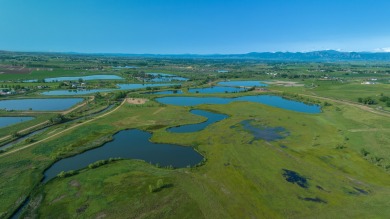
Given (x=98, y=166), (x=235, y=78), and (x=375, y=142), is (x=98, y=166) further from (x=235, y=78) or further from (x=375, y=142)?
(x=235, y=78)

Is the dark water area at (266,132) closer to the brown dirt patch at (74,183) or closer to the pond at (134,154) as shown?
the pond at (134,154)

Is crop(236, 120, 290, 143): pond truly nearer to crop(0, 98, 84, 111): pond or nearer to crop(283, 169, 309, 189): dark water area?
crop(283, 169, 309, 189): dark water area

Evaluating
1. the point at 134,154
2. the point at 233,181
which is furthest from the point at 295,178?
the point at 134,154

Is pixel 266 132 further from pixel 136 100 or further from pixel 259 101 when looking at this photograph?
pixel 136 100

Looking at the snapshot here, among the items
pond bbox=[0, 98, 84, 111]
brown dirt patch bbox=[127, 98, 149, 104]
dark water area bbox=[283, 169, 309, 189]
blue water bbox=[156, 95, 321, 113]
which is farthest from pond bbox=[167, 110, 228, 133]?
pond bbox=[0, 98, 84, 111]

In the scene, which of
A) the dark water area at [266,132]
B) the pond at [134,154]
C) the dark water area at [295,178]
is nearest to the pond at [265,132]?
the dark water area at [266,132]

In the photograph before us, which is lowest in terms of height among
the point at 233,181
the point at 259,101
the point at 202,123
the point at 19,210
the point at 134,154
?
the point at 19,210
